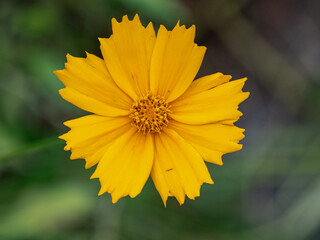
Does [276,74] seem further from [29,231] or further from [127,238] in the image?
[29,231]

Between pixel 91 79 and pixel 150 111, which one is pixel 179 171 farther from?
pixel 91 79

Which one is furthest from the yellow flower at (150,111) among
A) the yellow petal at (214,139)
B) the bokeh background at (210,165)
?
the bokeh background at (210,165)

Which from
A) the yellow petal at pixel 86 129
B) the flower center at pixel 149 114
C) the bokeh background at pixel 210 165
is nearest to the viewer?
the yellow petal at pixel 86 129

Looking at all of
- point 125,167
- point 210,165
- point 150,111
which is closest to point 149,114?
point 150,111

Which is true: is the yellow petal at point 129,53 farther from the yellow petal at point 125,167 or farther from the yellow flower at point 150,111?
the yellow petal at point 125,167

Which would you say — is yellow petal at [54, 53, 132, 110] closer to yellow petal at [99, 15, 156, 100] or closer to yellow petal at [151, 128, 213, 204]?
yellow petal at [99, 15, 156, 100]

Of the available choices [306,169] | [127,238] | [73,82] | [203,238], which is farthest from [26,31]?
[306,169]
